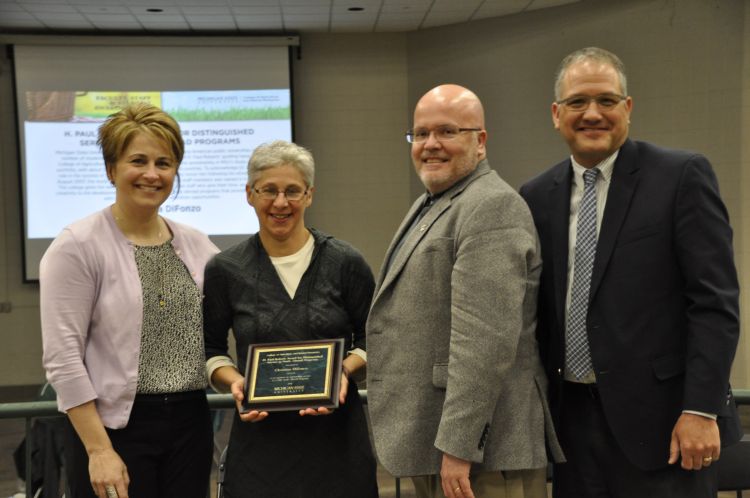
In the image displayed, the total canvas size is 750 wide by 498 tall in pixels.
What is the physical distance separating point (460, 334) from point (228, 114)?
7164 millimetres

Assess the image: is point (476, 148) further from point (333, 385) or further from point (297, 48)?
point (297, 48)

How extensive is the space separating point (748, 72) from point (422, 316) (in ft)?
19.4

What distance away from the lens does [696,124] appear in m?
7.18

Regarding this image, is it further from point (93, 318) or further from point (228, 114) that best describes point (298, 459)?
point (228, 114)

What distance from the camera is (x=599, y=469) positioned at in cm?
218

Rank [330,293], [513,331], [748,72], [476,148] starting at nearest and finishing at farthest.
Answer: [513,331] < [476,148] < [330,293] < [748,72]

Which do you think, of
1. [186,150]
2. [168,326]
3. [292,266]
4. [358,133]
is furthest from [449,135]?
[358,133]

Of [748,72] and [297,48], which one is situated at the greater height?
[297,48]

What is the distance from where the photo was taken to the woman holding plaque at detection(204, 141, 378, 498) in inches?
91.1

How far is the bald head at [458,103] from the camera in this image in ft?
7.17

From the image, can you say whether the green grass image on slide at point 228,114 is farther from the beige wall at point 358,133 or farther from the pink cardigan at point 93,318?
the pink cardigan at point 93,318

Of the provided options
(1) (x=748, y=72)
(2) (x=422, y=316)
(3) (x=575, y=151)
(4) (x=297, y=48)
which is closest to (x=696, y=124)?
(1) (x=748, y=72)

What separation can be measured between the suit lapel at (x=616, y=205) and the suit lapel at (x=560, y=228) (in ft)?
0.30

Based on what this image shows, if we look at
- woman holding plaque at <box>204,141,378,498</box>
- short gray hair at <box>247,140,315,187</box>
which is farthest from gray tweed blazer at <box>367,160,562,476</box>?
short gray hair at <box>247,140,315,187</box>
